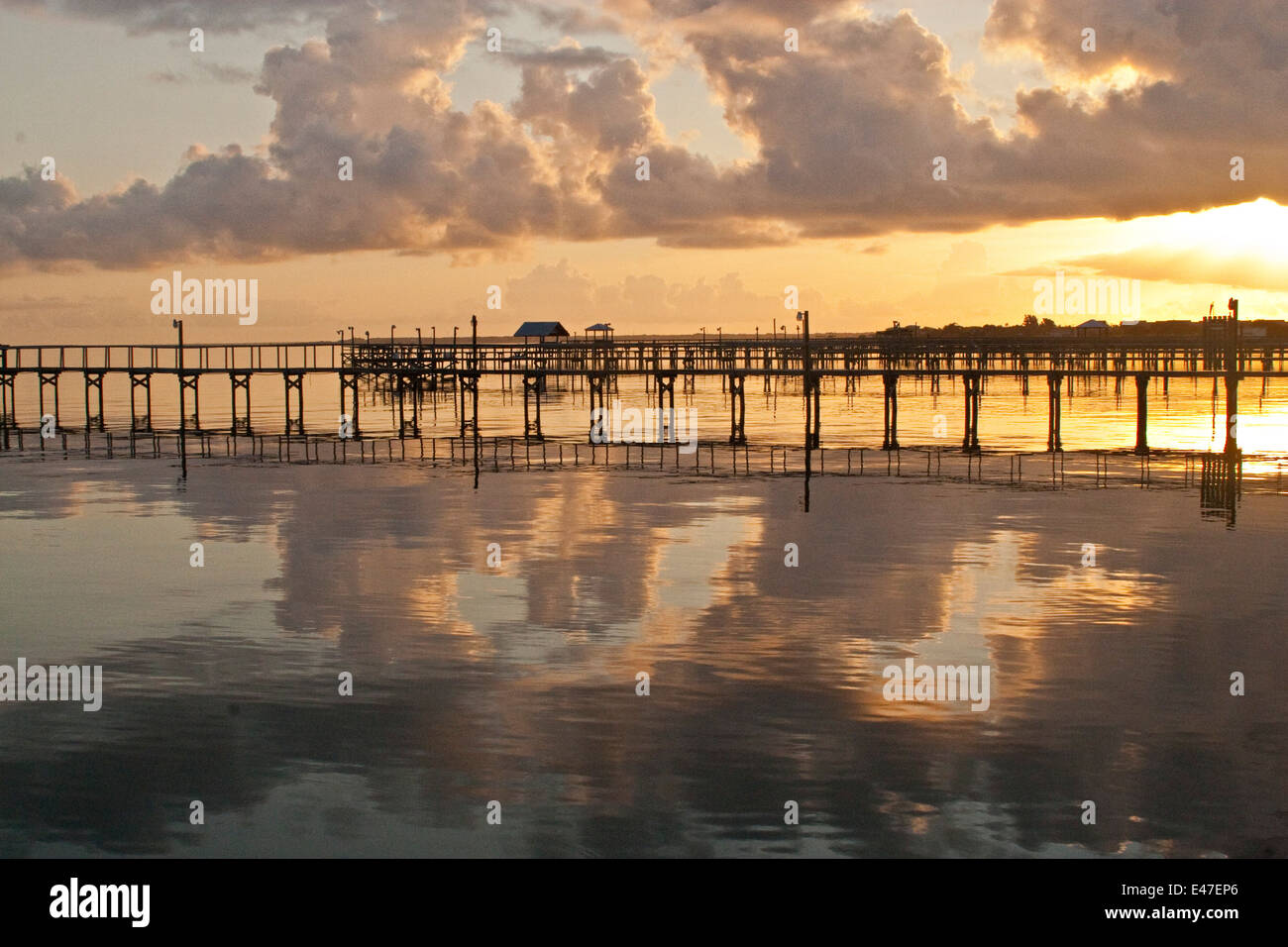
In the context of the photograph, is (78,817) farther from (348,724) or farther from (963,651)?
(963,651)

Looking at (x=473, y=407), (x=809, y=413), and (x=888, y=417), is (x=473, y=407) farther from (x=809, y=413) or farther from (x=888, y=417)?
(x=809, y=413)

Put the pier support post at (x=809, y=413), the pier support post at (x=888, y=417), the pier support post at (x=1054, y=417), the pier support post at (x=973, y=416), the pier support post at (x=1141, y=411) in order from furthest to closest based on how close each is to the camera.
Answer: the pier support post at (x=888, y=417)
the pier support post at (x=1054, y=417)
the pier support post at (x=973, y=416)
the pier support post at (x=1141, y=411)
the pier support post at (x=809, y=413)

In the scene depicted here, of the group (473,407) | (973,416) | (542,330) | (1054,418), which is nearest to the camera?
(973,416)

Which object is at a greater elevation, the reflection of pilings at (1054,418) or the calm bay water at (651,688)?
the reflection of pilings at (1054,418)

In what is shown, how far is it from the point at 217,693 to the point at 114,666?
3.72 metres

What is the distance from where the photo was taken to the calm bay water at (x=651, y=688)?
17.9 meters

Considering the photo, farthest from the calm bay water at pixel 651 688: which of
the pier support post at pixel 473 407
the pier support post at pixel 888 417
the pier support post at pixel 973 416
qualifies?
the pier support post at pixel 888 417

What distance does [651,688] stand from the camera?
2497 cm

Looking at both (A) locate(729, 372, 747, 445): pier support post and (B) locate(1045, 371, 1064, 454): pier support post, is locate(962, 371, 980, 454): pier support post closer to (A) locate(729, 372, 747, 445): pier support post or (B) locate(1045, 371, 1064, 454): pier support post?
(B) locate(1045, 371, 1064, 454): pier support post

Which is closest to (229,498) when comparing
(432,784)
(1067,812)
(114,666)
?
(114,666)

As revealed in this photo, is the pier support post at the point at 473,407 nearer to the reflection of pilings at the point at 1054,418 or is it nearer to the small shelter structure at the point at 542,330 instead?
the small shelter structure at the point at 542,330

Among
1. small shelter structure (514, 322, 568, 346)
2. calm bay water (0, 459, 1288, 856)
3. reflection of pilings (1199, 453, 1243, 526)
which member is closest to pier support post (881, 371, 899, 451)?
reflection of pilings (1199, 453, 1243, 526)

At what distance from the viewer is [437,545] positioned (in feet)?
146

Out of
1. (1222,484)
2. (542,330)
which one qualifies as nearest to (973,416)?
(1222,484)
